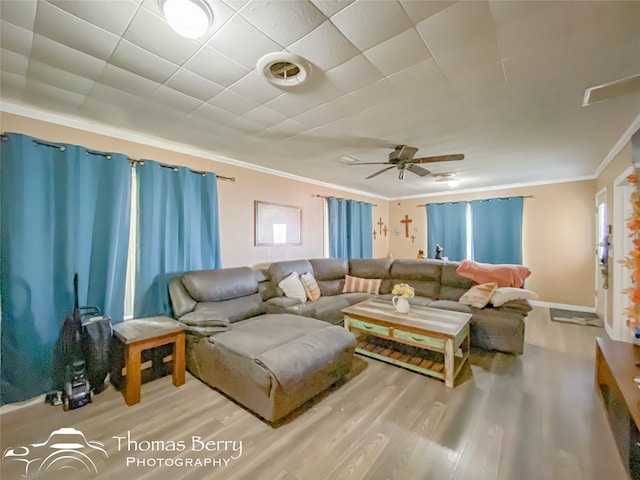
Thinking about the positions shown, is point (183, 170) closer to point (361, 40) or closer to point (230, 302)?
point (230, 302)

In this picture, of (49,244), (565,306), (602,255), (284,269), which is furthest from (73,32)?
(565,306)

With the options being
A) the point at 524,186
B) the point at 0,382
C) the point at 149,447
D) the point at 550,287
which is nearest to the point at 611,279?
the point at 550,287

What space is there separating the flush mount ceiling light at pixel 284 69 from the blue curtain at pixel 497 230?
5197 millimetres

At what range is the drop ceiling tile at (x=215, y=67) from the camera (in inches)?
60.6

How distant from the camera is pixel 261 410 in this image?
1861 millimetres

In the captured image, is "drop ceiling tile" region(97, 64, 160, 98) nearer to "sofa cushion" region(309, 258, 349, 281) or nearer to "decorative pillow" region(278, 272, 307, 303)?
"decorative pillow" region(278, 272, 307, 303)

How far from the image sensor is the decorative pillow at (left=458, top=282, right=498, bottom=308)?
325cm

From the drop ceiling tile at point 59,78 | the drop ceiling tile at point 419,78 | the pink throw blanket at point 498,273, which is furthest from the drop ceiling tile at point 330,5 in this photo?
the pink throw blanket at point 498,273

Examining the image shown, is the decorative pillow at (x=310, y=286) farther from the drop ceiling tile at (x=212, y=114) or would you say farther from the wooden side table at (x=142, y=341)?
the drop ceiling tile at (x=212, y=114)

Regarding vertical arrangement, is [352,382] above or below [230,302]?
below

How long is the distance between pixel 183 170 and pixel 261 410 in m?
2.67

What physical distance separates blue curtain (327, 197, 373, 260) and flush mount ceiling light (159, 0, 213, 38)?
4.01 metres

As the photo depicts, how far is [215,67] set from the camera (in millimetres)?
1648

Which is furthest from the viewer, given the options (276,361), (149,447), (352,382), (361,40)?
(352,382)
